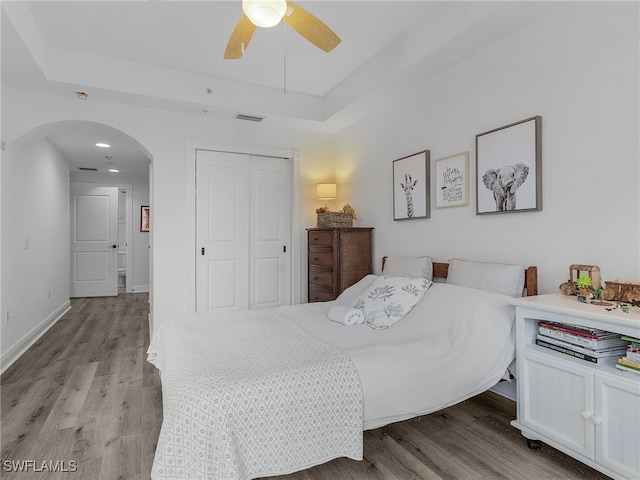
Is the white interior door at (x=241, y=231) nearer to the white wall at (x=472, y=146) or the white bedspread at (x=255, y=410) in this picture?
the white wall at (x=472, y=146)

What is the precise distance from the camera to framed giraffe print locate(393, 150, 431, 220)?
3.21m

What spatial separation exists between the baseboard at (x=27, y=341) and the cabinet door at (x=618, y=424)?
166 inches

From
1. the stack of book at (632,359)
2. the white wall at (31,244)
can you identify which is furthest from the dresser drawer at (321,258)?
the white wall at (31,244)

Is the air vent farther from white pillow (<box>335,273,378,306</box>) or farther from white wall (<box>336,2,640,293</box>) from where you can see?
white pillow (<box>335,273,378,306</box>)

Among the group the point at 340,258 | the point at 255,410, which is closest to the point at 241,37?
the point at 255,410

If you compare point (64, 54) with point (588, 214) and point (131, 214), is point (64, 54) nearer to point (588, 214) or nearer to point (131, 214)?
point (588, 214)

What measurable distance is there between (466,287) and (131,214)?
23.6 feet

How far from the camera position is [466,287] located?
242cm

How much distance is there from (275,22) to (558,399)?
7.56ft

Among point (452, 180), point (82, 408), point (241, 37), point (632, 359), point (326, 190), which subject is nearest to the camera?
point (632, 359)

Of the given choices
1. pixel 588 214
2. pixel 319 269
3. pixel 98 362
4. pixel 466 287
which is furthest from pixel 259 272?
pixel 588 214

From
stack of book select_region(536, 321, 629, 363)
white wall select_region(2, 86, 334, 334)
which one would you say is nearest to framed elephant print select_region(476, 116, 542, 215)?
stack of book select_region(536, 321, 629, 363)

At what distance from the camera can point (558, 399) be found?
178 cm

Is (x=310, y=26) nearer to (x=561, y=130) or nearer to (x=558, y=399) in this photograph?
(x=561, y=130)
